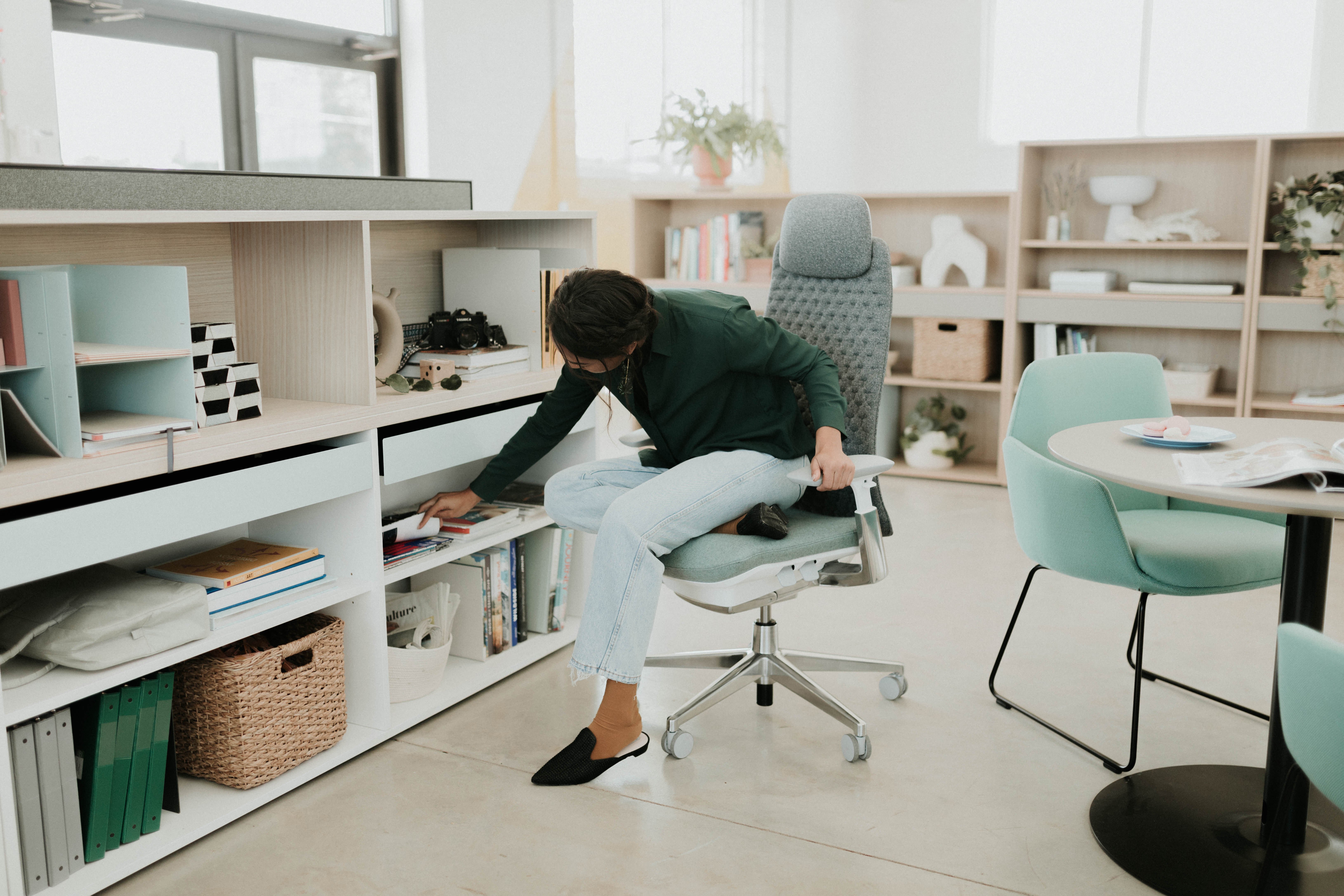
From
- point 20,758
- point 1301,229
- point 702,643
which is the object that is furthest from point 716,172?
point 20,758

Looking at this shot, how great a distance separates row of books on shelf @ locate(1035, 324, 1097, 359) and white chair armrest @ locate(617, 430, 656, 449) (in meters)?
2.45

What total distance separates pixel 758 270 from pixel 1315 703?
157 inches

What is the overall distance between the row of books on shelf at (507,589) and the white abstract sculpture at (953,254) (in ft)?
8.08

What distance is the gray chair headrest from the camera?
2.40m

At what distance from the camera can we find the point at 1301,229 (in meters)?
4.02

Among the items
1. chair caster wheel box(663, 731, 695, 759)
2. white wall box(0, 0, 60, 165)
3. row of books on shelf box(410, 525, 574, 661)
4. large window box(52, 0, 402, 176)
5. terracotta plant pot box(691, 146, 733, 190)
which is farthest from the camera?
terracotta plant pot box(691, 146, 733, 190)

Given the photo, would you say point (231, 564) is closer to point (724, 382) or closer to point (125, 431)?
point (125, 431)

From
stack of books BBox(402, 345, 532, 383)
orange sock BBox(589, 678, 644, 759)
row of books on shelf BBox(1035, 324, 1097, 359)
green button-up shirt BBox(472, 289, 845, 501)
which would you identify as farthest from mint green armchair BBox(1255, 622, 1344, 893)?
row of books on shelf BBox(1035, 324, 1097, 359)

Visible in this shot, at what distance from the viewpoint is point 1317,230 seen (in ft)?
13.1

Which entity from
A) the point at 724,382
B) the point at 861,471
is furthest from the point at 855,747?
the point at 724,382

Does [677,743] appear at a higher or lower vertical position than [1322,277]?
lower

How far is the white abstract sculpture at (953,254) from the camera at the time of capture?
467 centimetres

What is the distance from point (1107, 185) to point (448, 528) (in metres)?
3.09

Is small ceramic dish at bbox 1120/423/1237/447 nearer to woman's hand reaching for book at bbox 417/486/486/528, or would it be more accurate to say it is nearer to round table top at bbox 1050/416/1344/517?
round table top at bbox 1050/416/1344/517
